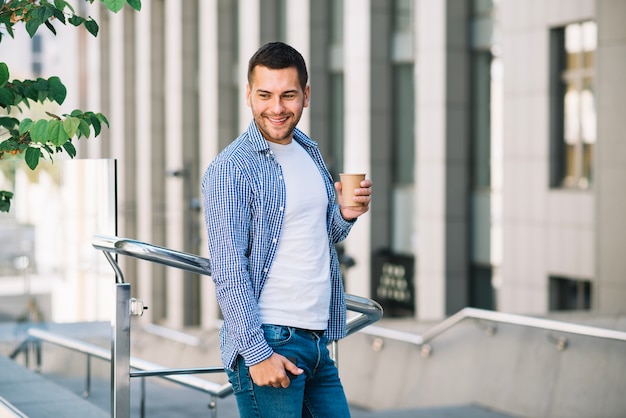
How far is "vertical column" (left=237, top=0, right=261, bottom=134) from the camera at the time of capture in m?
30.9

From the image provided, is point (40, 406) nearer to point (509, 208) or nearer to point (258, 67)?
point (258, 67)

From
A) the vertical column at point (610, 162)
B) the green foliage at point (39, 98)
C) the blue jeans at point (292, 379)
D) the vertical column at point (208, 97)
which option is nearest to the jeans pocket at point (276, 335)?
the blue jeans at point (292, 379)

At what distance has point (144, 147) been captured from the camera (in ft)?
131

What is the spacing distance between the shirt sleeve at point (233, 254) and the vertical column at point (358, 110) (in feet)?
71.2

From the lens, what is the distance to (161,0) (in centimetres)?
3981

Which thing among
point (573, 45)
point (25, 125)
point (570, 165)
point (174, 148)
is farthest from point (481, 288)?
point (25, 125)

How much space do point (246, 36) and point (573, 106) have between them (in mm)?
13283

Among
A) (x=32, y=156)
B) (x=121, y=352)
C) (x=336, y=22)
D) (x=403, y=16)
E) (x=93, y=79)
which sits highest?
(x=93, y=79)

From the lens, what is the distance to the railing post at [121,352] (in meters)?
4.47

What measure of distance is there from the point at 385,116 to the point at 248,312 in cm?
2240

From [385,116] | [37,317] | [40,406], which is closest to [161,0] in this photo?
[385,116]

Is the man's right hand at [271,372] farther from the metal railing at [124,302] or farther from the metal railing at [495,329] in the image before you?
the metal railing at [495,329]

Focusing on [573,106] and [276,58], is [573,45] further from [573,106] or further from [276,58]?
[276,58]

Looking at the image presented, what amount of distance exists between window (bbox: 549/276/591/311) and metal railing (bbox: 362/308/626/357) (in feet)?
28.3
